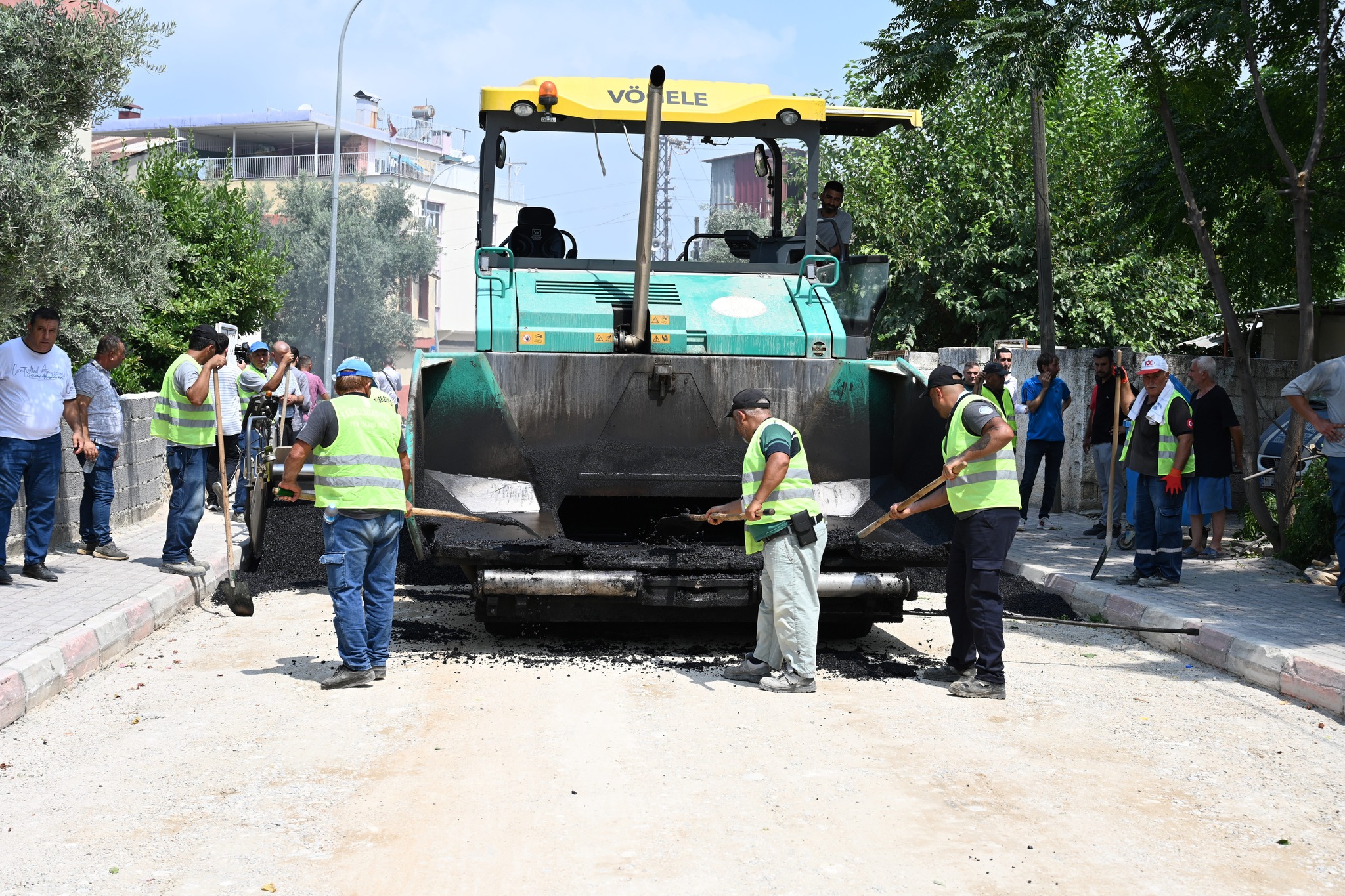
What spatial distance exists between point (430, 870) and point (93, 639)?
3.63 metres

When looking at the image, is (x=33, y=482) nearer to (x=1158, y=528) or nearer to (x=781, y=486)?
(x=781, y=486)

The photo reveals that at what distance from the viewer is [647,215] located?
23.1ft

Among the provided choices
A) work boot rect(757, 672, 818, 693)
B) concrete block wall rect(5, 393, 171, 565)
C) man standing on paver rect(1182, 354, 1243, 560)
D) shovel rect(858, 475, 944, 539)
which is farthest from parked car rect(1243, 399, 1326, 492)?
concrete block wall rect(5, 393, 171, 565)

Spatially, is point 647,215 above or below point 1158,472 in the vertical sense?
above

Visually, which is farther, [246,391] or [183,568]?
[246,391]

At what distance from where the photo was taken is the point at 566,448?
23.0ft

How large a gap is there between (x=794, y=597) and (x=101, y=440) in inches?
223

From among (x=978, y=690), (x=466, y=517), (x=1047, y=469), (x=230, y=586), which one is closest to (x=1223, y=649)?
(x=978, y=690)

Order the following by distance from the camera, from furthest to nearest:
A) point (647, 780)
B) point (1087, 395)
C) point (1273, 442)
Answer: point (1273, 442) → point (1087, 395) → point (647, 780)

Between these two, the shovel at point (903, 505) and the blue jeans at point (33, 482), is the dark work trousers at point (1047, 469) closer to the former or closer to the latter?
the shovel at point (903, 505)

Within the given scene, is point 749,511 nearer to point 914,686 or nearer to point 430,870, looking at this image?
point 914,686

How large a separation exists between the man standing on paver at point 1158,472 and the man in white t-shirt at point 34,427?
713 cm

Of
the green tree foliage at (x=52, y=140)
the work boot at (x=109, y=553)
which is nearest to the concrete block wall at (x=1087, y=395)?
the work boot at (x=109, y=553)

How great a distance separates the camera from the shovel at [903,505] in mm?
6445
